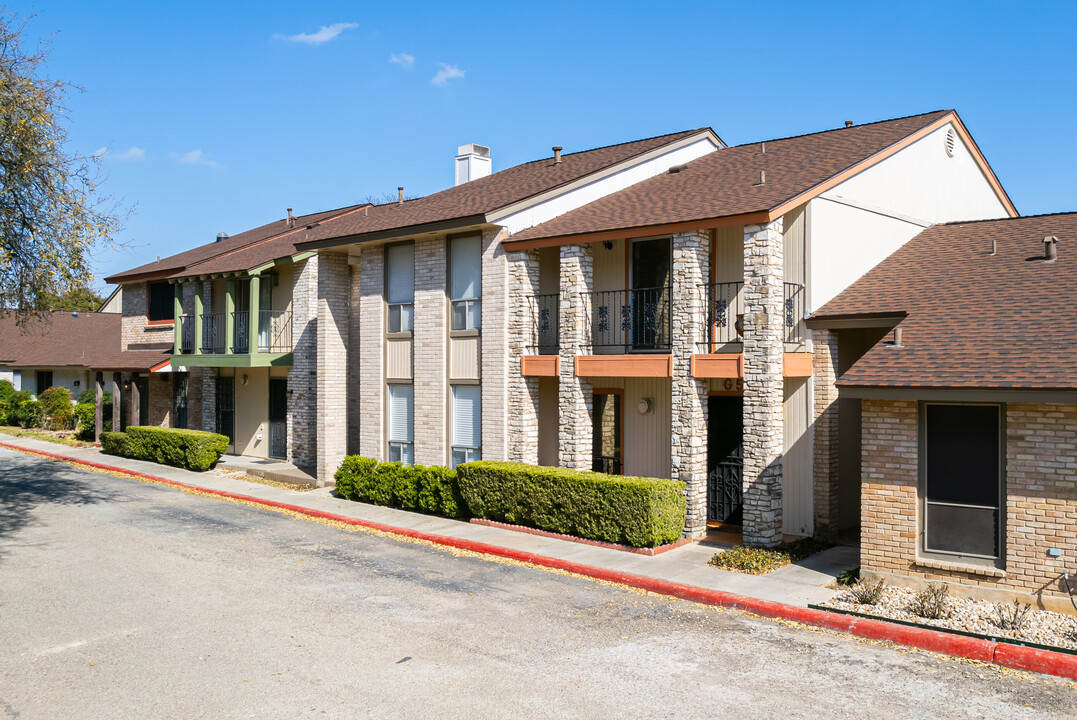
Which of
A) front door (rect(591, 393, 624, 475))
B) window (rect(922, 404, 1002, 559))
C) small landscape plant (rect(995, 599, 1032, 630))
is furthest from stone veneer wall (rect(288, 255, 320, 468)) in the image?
small landscape plant (rect(995, 599, 1032, 630))

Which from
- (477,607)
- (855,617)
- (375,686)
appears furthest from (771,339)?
(375,686)

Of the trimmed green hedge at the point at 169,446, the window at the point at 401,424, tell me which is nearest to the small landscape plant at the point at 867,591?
the window at the point at 401,424

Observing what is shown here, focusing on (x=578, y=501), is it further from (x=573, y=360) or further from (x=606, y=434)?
(x=606, y=434)

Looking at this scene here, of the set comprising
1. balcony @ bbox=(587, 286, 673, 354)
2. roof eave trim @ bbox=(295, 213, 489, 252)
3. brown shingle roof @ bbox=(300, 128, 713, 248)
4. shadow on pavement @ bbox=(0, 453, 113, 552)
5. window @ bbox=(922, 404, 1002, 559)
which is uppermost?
brown shingle roof @ bbox=(300, 128, 713, 248)

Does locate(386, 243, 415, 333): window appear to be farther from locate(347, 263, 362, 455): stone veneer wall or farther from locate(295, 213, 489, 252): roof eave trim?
locate(347, 263, 362, 455): stone veneer wall

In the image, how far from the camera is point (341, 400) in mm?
20703

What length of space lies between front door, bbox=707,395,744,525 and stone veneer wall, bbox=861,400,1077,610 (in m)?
3.88

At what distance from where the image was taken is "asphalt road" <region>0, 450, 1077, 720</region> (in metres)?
7.46

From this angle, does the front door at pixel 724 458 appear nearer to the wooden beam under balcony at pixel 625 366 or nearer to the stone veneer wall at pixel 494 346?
the wooden beam under balcony at pixel 625 366

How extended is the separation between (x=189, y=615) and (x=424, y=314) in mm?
9150

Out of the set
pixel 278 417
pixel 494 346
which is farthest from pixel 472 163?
pixel 494 346

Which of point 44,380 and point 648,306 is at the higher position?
point 648,306

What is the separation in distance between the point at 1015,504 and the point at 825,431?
12.0 feet

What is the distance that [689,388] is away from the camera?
46.3 ft
